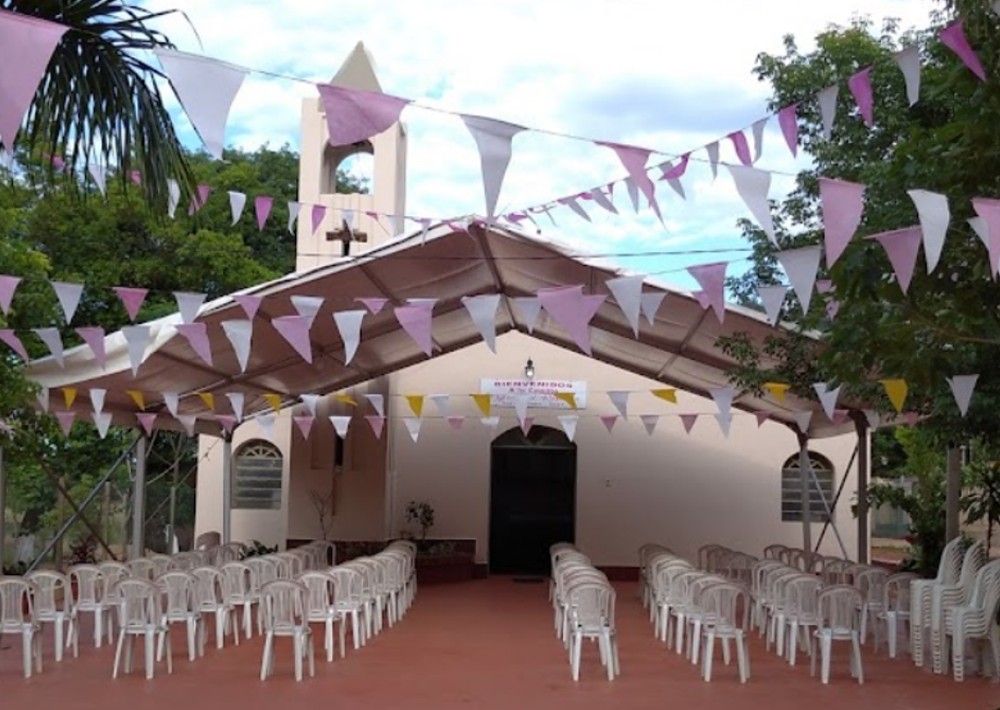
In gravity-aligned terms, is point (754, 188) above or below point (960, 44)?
below

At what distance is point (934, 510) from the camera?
52.6 ft

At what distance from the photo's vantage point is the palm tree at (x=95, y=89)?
475 cm

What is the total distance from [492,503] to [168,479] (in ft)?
24.0

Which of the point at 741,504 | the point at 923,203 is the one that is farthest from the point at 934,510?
the point at 923,203

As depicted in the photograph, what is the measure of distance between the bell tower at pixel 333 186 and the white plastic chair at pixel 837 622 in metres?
9.42

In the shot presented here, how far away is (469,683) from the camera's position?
9.02m

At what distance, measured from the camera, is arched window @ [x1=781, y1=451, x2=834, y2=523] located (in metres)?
18.3

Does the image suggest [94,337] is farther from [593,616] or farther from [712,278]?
[712,278]

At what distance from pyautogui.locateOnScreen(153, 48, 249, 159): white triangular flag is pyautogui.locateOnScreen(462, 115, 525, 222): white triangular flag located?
1024mm

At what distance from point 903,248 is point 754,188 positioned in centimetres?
73

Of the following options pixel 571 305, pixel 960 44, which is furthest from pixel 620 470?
pixel 960 44

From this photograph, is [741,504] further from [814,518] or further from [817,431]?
[817,431]

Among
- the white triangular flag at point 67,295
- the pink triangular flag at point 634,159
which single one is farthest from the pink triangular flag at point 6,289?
the pink triangular flag at point 634,159

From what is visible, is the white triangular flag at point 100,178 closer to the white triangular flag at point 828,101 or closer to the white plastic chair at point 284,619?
the white triangular flag at point 828,101
